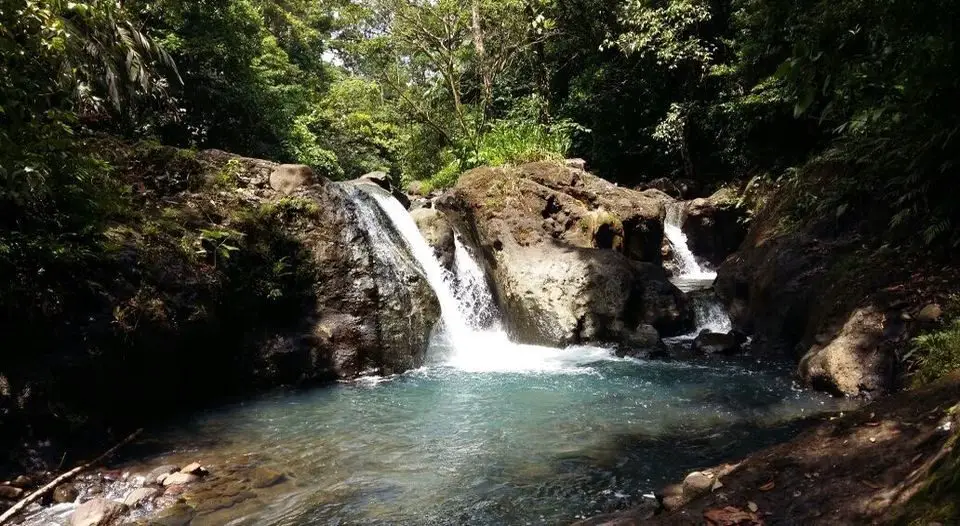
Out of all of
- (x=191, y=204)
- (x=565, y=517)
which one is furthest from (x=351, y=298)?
(x=565, y=517)

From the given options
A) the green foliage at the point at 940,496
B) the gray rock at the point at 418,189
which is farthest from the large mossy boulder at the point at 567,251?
the green foliage at the point at 940,496

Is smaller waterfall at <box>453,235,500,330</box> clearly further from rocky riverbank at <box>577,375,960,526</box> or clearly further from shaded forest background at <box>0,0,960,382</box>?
rocky riverbank at <box>577,375,960,526</box>

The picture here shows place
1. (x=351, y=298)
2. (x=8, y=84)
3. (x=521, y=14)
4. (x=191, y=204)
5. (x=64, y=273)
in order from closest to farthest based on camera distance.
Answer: (x=8, y=84)
(x=64, y=273)
(x=191, y=204)
(x=351, y=298)
(x=521, y=14)

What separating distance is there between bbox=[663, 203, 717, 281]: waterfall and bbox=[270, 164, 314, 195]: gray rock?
10.8 meters

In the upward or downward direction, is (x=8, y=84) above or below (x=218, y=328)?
above

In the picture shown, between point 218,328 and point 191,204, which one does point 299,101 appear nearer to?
point 191,204

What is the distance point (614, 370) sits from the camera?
985 cm

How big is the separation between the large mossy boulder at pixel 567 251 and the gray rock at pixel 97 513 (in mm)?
8234

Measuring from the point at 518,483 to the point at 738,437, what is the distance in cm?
256

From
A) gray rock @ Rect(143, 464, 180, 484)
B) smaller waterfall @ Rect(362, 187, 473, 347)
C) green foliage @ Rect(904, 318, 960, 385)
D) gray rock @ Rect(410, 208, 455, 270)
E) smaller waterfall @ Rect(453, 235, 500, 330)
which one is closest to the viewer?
green foliage @ Rect(904, 318, 960, 385)

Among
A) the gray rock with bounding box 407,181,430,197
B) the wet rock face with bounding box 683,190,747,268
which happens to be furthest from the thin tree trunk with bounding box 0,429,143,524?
the wet rock face with bounding box 683,190,747,268


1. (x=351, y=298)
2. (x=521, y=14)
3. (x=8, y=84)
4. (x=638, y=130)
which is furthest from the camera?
(x=638, y=130)

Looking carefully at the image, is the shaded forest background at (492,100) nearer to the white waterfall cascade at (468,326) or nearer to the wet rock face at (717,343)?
the wet rock face at (717,343)

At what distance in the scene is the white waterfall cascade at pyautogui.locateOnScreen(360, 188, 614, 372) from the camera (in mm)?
10883
